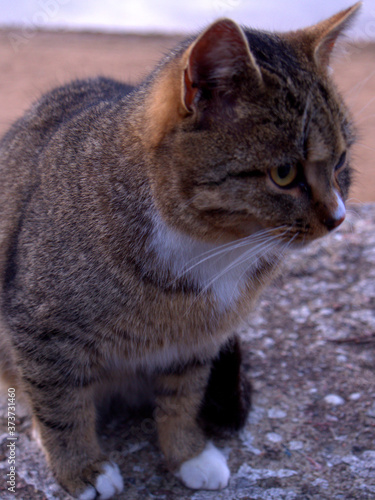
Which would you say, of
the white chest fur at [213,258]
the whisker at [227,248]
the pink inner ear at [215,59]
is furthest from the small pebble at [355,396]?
the pink inner ear at [215,59]

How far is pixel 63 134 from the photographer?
2.08 metres

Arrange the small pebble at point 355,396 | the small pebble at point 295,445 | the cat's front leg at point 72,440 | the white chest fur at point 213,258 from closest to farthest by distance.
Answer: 1. the white chest fur at point 213,258
2. the cat's front leg at point 72,440
3. the small pebble at point 295,445
4. the small pebble at point 355,396

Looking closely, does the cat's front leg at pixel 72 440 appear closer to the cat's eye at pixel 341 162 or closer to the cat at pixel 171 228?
the cat at pixel 171 228

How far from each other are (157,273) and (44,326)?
43 cm

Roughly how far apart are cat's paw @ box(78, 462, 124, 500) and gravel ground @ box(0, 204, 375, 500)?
2.0 inches

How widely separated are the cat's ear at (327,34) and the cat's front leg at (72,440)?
141cm

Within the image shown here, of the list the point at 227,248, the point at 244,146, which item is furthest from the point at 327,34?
the point at 227,248

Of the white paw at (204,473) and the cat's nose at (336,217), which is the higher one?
the cat's nose at (336,217)

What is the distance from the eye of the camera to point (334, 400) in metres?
2.45

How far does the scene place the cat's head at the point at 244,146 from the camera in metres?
1.57

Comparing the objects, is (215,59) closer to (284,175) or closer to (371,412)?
(284,175)

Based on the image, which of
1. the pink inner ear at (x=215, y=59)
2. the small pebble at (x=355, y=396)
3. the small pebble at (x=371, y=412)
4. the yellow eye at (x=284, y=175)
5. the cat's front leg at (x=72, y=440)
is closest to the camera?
the pink inner ear at (x=215, y=59)

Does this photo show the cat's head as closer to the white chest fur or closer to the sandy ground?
the white chest fur

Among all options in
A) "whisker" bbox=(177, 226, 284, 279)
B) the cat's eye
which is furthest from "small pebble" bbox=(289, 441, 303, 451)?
the cat's eye
